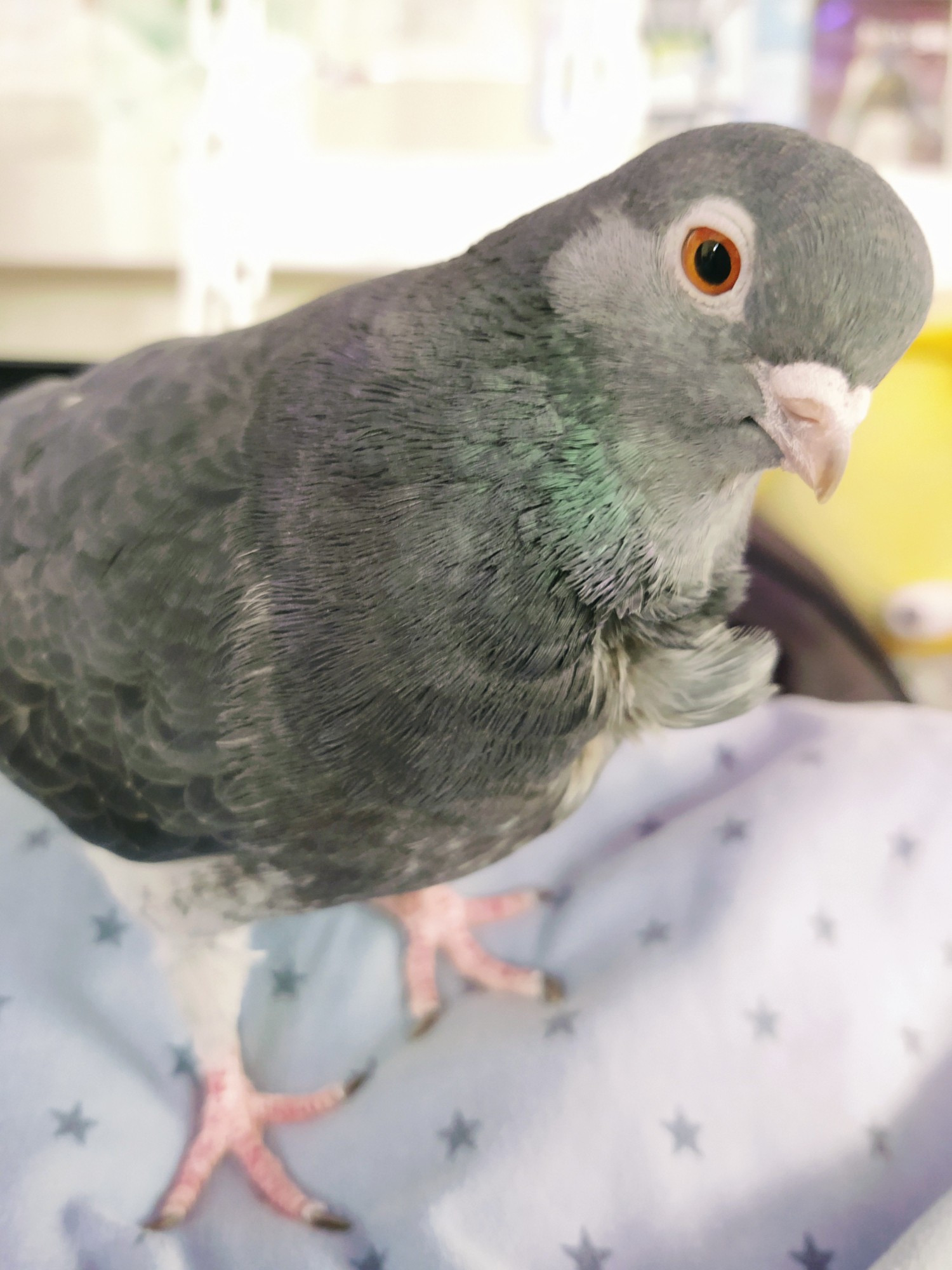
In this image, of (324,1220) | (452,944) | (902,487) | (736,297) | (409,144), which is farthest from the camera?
(409,144)

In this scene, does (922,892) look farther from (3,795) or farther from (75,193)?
(75,193)

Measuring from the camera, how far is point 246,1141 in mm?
732

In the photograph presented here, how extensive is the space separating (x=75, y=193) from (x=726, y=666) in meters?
1.15

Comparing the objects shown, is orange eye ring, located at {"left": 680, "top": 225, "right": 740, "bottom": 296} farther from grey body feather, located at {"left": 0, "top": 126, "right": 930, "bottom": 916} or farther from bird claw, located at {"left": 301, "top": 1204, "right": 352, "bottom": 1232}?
bird claw, located at {"left": 301, "top": 1204, "right": 352, "bottom": 1232}

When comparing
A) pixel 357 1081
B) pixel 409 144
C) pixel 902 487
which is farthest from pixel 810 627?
pixel 409 144

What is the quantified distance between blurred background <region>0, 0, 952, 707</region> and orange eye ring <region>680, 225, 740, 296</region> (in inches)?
31.7

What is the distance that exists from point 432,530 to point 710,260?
19cm

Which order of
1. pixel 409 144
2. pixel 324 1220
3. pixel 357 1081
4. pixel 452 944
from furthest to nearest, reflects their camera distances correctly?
pixel 409 144, pixel 452 944, pixel 357 1081, pixel 324 1220

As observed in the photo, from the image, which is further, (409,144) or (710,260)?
(409,144)

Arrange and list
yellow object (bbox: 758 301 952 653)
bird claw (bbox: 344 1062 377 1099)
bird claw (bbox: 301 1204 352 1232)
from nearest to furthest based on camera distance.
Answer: bird claw (bbox: 301 1204 352 1232) < bird claw (bbox: 344 1062 377 1099) < yellow object (bbox: 758 301 952 653)

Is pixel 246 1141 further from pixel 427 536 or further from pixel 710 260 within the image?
pixel 710 260

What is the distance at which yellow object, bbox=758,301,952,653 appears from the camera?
1101 mm

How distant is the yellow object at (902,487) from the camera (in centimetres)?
110

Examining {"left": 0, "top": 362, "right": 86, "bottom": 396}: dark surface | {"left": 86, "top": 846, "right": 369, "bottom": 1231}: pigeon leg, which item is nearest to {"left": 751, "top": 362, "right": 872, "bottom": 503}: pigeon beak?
{"left": 86, "top": 846, "right": 369, "bottom": 1231}: pigeon leg
